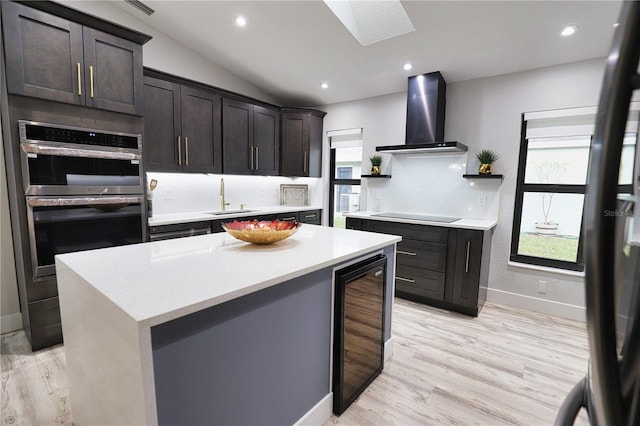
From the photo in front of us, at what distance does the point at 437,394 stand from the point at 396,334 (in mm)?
724

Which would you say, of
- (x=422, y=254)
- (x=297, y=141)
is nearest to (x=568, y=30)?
(x=422, y=254)

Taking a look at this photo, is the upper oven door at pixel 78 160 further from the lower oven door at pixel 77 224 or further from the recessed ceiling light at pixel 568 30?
the recessed ceiling light at pixel 568 30

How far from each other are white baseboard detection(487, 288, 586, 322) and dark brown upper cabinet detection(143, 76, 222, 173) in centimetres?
358

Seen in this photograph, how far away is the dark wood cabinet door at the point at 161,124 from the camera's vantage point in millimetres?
2938

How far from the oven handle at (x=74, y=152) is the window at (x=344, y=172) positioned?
2.83 meters

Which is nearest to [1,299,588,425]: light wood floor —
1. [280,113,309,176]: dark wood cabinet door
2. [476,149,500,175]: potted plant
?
[476,149,500,175]: potted plant

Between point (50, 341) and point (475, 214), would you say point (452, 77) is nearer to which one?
point (475, 214)

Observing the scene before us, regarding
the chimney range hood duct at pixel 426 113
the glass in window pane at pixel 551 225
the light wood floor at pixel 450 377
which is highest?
the chimney range hood duct at pixel 426 113

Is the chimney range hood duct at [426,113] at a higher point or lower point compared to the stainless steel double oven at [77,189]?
higher

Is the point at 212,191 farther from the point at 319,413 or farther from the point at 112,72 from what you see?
the point at 319,413

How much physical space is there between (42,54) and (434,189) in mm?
3849

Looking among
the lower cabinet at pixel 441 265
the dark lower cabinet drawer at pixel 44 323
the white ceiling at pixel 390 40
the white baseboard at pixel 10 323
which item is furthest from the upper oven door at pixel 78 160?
the lower cabinet at pixel 441 265

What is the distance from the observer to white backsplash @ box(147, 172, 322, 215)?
3379 millimetres

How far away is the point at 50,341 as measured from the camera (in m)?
2.26
